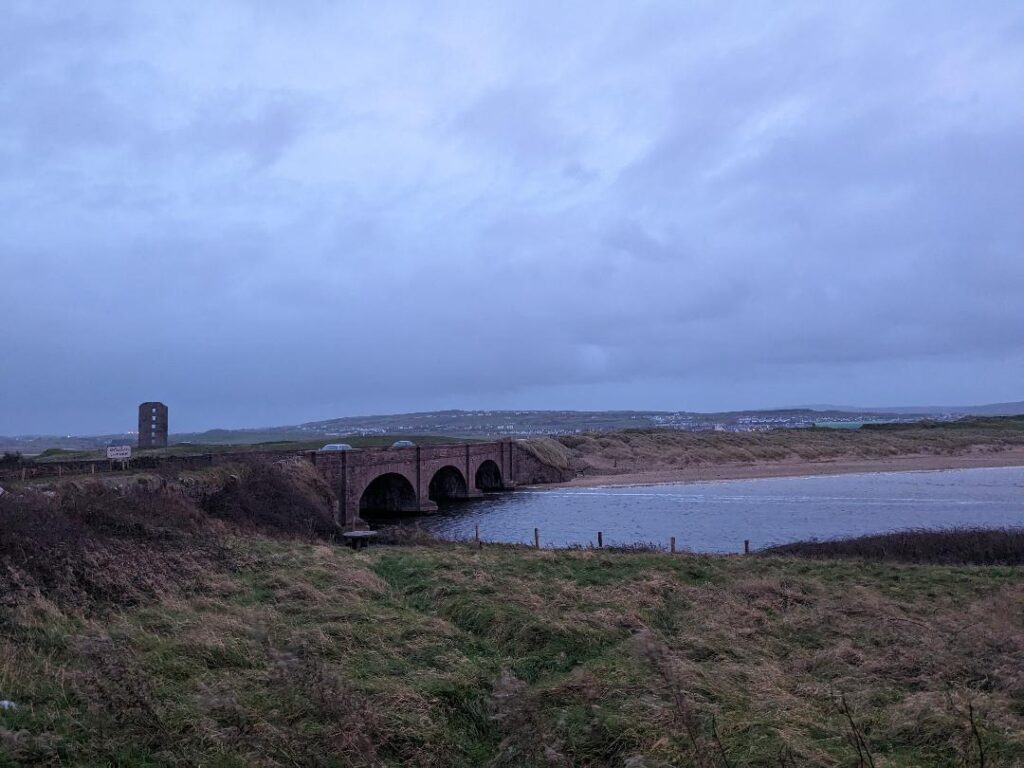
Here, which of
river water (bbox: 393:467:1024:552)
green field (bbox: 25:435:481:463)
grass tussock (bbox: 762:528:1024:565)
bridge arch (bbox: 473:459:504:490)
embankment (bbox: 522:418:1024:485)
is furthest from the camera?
embankment (bbox: 522:418:1024:485)

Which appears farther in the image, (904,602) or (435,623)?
(904,602)

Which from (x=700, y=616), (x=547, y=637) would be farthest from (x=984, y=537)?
(x=547, y=637)

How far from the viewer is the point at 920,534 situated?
98.1ft

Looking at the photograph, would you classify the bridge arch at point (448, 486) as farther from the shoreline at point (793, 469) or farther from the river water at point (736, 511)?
the shoreline at point (793, 469)

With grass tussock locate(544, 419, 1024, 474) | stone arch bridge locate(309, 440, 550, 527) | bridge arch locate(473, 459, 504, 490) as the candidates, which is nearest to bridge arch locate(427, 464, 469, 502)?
stone arch bridge locate(309, 440, 550, 527)

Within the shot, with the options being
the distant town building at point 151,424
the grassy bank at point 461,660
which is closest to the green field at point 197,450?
the distant town building at point 151,424

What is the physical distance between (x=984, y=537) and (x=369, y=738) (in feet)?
94.4

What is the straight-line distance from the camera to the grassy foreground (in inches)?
228

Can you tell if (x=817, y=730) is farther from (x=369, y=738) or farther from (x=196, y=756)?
(x=196, y=756)

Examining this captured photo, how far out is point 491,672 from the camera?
27.6 ft

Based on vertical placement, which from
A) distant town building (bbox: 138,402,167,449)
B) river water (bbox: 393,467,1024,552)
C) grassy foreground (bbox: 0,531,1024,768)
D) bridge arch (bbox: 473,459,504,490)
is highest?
distant town building (bbox: 138,402,167,449)

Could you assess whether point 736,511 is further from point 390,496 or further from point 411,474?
point 390,496

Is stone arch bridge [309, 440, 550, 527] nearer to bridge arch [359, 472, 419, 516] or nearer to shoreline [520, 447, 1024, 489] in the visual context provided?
bridge arch [359, 472, 419, 516]

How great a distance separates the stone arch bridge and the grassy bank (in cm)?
2385
